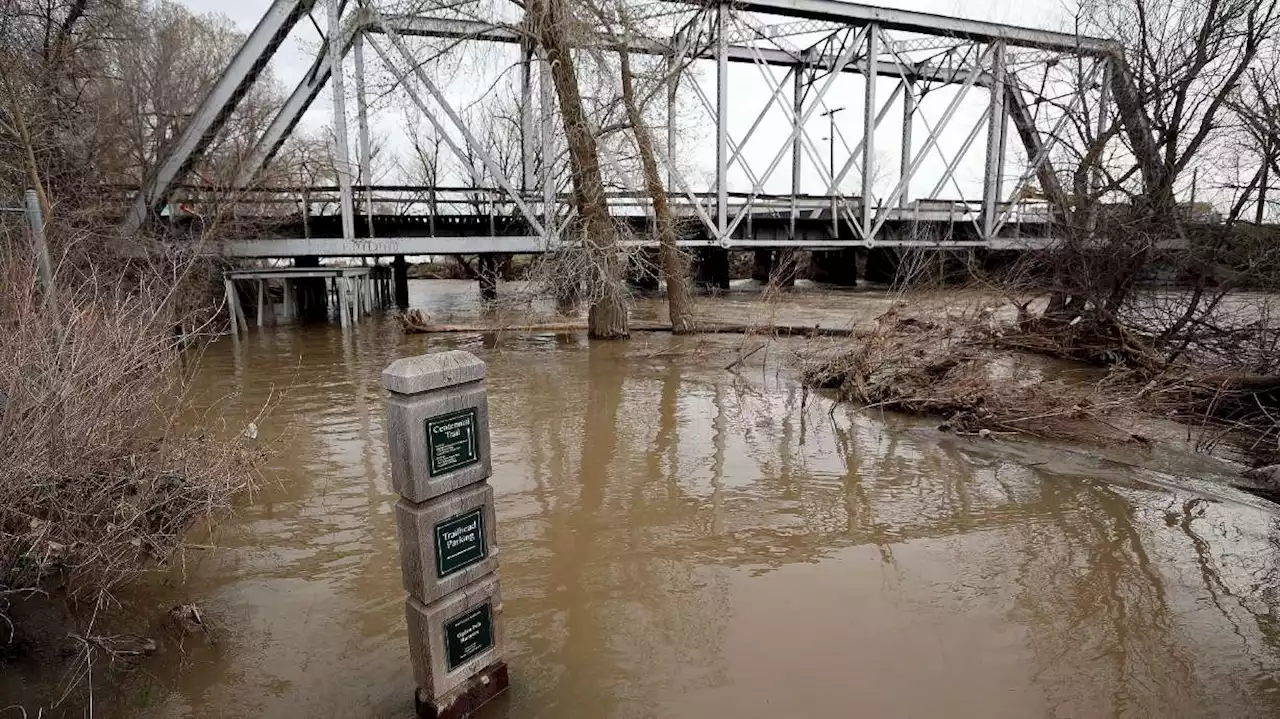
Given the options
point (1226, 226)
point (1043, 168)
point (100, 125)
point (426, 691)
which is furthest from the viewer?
point (100, 125)

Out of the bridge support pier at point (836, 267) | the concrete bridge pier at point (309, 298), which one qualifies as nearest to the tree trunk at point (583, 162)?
the concrete bridge pier at point (309, 298)

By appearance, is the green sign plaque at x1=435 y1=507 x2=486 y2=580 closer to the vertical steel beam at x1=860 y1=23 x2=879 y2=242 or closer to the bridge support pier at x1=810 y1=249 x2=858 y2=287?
the vertical steel beam at x1=860 y1=23 x2=879 y2=242

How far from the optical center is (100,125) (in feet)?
48.5

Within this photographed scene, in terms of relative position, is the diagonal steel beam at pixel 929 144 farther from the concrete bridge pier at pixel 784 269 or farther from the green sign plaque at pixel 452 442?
the green sign plaque at pixel 452 442

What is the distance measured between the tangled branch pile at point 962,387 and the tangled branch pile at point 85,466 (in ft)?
22.7

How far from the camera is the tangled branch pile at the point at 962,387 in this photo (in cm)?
736

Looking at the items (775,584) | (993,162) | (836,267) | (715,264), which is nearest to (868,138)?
(993,162)

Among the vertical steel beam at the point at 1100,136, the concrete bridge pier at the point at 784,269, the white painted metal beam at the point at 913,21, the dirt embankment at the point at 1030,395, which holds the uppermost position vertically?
the white painted metal beam at the point at 913,21

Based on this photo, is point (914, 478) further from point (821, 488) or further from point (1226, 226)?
point (1226, 226)

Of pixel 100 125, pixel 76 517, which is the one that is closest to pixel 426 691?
pixel 76 517

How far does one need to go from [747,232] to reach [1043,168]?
9.83m

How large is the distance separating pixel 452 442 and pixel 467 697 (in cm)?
115

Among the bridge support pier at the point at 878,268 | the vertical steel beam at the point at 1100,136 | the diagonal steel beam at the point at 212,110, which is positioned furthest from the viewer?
the bridge support pier at the point at 878,268

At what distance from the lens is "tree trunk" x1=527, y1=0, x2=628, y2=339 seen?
42.1ft
